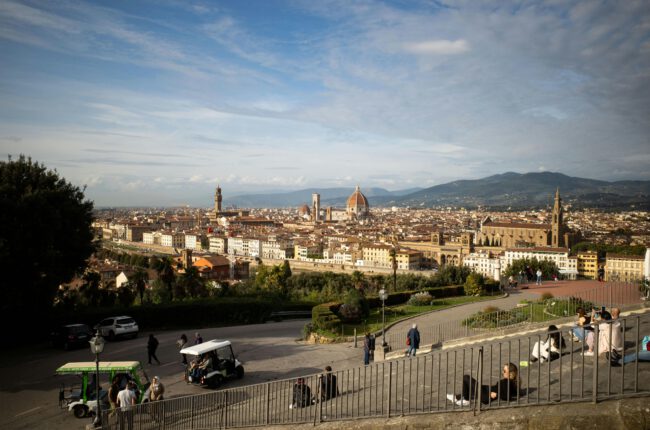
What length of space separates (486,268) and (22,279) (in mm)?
75338

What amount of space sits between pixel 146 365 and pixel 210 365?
3104 millimetres

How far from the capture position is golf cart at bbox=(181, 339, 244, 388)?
1084cm

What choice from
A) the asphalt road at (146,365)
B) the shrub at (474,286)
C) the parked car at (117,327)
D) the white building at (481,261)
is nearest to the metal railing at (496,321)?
the asphalt road at (146,365)

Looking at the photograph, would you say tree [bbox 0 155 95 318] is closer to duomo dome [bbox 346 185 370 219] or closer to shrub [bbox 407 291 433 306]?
shrub [bbox 407 291 433 306]

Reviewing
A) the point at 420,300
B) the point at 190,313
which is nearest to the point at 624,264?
the point at 420,300

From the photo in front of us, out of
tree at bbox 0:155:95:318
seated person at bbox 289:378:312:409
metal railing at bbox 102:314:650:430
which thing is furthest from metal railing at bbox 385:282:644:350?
tree at bbox 0:155:95:318

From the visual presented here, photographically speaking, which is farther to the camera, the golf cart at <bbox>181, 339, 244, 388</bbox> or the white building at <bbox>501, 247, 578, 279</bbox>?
the white building at <bbox>501, 247, 578, 279</bbox>

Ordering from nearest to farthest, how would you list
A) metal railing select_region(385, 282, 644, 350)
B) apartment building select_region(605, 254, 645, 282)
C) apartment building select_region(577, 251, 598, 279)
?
metal railing select_region(385, 282, 644, 350) < apartment building select_region(605, 254, 645, 282) < apartment building select_region(577, 251, 598, 279)

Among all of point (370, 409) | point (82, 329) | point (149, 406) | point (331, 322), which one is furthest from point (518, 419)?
point (82, 329)

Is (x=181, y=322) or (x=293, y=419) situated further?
(x=181, y=322)

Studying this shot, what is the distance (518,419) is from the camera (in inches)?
201

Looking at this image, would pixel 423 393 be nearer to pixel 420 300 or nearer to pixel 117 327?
pixel 117 327

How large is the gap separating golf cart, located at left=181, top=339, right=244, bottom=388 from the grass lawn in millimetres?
5639

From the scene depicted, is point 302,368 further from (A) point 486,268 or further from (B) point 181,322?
(A) point 486,268
